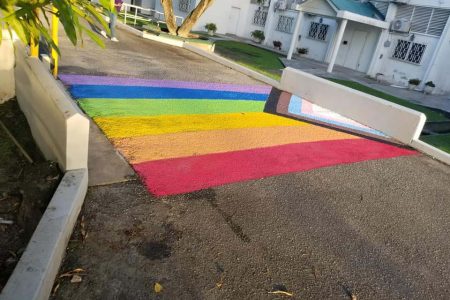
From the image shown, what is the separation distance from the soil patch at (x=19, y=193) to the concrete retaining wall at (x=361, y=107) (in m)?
7.33

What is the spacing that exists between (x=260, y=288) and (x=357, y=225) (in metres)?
2.00

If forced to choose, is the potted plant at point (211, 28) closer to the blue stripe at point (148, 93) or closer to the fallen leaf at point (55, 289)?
the blue stripe at point (148, 93)

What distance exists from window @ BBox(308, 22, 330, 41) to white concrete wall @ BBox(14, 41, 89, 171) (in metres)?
24.9

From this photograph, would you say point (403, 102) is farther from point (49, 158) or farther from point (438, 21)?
point (49, 158)

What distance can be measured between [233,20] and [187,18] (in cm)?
1502

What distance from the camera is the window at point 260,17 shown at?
1283 inches

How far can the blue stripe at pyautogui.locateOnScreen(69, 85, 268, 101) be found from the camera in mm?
7895

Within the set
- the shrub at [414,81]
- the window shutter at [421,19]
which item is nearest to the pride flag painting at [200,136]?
the shrub at [414,81]

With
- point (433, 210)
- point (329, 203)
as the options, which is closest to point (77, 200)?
point (329, 203)

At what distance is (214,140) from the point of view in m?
6.62

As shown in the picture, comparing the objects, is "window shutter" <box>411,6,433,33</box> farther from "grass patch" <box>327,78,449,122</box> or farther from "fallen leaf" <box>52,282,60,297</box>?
"fallen leaf" <box>52,282,60,297</box>

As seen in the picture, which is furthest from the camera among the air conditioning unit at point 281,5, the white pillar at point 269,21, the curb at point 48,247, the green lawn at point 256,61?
the white pillar at point 269,21

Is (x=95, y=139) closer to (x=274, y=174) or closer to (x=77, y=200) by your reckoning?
(x=77, y=200)

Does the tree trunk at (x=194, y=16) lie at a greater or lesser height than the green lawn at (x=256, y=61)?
greater
